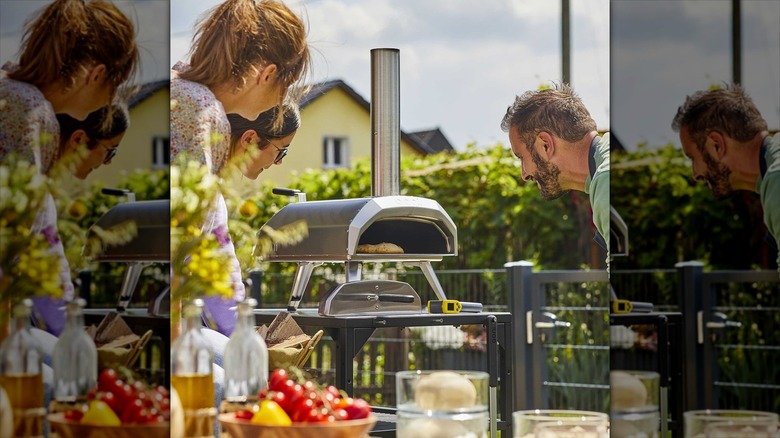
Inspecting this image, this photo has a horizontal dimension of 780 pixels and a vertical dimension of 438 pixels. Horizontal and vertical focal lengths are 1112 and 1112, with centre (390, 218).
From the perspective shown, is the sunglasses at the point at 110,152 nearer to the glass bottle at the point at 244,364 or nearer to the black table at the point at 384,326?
the glass bottle at the point at 244,364

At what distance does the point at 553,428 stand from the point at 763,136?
1049 mm

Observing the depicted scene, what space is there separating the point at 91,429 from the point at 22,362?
0.90 ft

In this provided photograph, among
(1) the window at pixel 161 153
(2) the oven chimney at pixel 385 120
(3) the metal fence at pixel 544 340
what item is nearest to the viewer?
(1) the window at pixel 161 153

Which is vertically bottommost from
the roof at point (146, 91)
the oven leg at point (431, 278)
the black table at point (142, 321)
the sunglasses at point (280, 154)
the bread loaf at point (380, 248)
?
the black table at point (142, 321)

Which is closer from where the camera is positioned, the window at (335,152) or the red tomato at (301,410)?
the red tomato at (301,410)

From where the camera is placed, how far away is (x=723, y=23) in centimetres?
325

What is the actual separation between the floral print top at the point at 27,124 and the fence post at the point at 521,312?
13.0ft

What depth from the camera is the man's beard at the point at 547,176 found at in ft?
16.2

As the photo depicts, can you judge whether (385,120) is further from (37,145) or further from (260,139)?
(37,145)

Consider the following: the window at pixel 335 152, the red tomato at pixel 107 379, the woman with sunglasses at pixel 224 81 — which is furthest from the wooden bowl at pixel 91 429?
the window at pixel 335 152

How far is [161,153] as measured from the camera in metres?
3.11

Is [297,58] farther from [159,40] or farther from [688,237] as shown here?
[688,237]

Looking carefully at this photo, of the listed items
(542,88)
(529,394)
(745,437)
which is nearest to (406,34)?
(542,88)

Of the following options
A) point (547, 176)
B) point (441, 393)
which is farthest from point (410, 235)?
point (441, 393)
